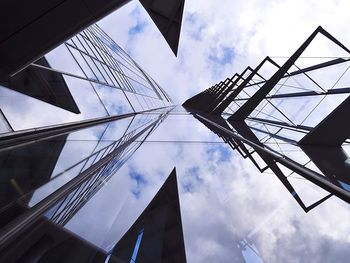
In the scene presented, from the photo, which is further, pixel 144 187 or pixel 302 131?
pixel 302 131

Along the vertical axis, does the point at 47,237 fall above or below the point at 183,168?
below

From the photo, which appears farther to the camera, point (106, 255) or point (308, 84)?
point (308, 84)

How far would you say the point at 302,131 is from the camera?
7188 mm

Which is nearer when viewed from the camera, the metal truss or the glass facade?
the glass facade

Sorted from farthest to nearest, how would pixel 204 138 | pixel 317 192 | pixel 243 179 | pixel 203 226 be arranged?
pixel 204 138 → pixel 243 179 → pixel 203 226 → pixel 317 192

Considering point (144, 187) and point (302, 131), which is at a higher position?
point (302, 131)

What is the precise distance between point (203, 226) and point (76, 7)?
3.17 meters

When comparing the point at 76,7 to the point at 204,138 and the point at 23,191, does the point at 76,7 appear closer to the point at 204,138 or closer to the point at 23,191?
the point at 23,191

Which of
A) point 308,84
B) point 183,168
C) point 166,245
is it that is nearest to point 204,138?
point 183,168

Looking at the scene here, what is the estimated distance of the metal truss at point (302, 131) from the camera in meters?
4.09

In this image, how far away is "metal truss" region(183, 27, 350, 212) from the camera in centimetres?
409

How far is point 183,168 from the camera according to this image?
6.05 meters

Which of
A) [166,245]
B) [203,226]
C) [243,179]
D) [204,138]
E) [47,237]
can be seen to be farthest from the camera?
[204,138]

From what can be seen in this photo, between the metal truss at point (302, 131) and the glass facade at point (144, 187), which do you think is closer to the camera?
the glass facade at point (144, 187)
